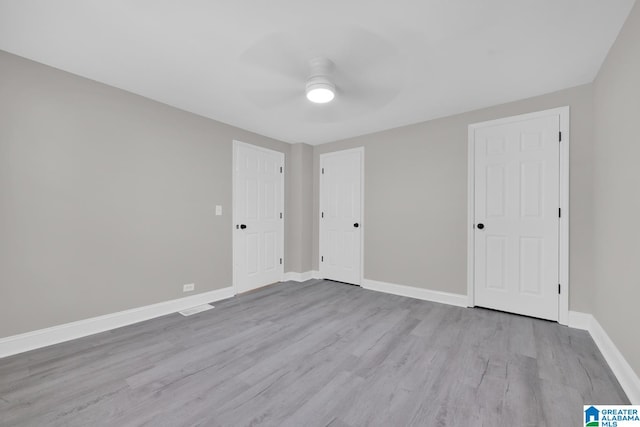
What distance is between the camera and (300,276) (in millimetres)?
4688

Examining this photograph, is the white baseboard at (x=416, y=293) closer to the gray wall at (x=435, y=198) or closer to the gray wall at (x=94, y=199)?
the gray wall at (x=435, y=198)

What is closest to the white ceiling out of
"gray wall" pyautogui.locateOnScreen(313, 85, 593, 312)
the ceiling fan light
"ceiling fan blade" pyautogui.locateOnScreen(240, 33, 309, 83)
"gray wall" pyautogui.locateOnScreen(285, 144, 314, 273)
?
"ceiling fan blade" pyautogui.locateOnScreen(240, 33, 309, 83)

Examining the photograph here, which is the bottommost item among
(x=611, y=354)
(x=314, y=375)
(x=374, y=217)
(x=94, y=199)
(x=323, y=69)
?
(x=314, y=375)

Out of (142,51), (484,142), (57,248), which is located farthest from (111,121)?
(484,142)

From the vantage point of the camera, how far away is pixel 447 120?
3486 mm

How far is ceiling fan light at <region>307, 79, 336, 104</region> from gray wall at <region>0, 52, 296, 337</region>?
1874mm

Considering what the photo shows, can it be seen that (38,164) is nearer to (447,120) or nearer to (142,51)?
(142,51)

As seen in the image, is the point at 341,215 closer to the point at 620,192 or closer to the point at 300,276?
the point at 300,276

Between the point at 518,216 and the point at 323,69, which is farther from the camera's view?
the point at 518,216

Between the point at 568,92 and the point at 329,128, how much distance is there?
277 cm

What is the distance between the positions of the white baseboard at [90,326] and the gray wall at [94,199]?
0.19 ft

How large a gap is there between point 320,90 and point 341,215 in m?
2.52

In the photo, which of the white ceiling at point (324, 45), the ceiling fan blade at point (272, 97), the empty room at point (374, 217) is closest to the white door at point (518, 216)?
the empty room at point (374, 217)

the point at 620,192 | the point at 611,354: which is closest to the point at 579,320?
the point at 611,354
